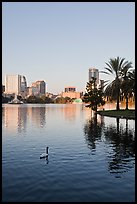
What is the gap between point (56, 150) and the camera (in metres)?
19.4

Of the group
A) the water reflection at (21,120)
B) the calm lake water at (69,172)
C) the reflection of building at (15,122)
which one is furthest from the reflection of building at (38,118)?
the calm lake water at (69,172)

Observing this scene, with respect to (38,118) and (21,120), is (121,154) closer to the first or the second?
(21,120)

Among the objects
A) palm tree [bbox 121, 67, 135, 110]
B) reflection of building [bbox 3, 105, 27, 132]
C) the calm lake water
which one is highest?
palm tree [bbox 121, 67, 135, 110]

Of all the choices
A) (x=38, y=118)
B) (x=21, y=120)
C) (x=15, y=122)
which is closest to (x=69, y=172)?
(x=15, y=122)

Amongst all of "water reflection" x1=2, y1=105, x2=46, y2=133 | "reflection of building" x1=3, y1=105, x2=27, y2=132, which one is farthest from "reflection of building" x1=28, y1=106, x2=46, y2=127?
"reflection of building" x1=3, y1=105, x2=27, y2=132

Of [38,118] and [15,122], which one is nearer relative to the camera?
[15,122]

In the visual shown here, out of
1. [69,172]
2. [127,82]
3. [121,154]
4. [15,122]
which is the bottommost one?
[69,172]

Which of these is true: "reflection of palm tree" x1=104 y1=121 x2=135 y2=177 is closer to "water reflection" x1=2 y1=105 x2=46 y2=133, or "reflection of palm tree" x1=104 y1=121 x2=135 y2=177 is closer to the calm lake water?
the calm lake water

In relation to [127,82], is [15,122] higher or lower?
lower

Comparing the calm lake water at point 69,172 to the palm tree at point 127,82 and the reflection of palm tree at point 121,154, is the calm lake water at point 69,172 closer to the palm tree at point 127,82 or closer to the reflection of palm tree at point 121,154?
the reflection of palm tree at point 121,154

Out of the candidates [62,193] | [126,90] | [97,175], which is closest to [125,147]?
[97,175]

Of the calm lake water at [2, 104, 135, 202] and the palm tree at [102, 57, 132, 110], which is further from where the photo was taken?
the palm tree at [102, 57, 132, 110]

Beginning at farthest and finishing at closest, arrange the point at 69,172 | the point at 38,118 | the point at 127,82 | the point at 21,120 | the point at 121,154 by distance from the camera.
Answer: the point at 127,82
the point at 38,118
the point at 21,120
the point at 121,154
the point at 69,172

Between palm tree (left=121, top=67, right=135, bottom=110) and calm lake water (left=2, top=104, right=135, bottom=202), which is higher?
palm tree (left=121, top=67, right=135, bottom=110)
